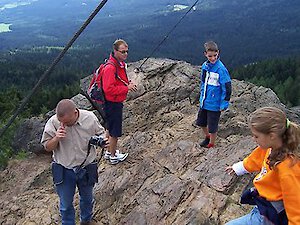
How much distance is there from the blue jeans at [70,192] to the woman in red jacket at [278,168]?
8.46 feet

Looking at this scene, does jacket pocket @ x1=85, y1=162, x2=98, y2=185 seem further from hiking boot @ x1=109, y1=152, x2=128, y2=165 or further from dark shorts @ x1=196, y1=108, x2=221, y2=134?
dark shorts @ x1=196, y1=108, x2=221, y2=134

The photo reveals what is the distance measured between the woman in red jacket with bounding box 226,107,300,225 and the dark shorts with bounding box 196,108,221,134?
3.62 meters

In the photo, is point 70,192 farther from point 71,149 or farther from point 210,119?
point 210,119

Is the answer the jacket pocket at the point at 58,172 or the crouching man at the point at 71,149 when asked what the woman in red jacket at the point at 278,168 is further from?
the jacket pocket at the point at 58,172

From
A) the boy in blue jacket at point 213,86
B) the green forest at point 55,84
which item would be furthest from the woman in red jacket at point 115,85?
the green forest at point 55,84

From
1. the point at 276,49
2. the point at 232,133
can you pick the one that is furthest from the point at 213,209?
the point at 276,49

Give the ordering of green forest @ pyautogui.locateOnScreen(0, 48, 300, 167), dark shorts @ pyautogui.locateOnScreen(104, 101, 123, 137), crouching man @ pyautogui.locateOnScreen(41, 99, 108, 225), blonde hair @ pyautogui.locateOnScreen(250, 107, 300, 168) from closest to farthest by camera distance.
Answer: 1. blonde hair @ pyautogui.locateOnScreen(250, 107, 300, 168)
2. crouching man @ pyautogui.locateOnScreen(41, 99, 108, 225)
3. dark shorts @ pyautogui.locateOnScreen(104, 101, 123, 137)
4. green forest @ pyautogui.locateOnScreen(0, 48, 300, 167)

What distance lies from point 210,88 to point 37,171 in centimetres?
421

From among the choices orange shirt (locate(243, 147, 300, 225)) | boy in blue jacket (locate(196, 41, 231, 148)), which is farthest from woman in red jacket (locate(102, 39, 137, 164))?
orange shirt (locate(243, 147, 300, 225))

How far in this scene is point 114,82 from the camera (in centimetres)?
665

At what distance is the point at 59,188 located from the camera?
5.41 meters

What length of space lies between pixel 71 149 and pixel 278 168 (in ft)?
9.20

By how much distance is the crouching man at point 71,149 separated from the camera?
5.07 meters

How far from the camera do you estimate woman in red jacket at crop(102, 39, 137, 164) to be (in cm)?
659
